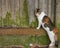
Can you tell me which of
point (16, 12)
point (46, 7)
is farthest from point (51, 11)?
point (16, 12)

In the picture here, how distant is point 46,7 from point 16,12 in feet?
1.60

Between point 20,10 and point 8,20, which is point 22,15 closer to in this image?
point 20,10

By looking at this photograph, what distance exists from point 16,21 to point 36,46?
51 cm

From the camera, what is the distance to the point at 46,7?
245 inches

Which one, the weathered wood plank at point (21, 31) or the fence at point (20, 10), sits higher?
the fence at point (20, 10)

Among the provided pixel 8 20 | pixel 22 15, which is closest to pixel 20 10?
pixel 22 15

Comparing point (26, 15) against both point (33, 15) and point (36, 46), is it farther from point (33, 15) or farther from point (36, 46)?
point (36, 46)

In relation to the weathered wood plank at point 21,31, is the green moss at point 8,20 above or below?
above

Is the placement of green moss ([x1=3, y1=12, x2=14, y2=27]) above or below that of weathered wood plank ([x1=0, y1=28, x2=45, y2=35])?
above

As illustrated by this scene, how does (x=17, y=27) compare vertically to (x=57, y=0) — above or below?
below

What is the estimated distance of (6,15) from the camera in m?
6.21

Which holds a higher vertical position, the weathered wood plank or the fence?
the fence

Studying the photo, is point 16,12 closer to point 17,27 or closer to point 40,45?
point 17,27

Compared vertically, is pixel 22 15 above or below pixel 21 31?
above
